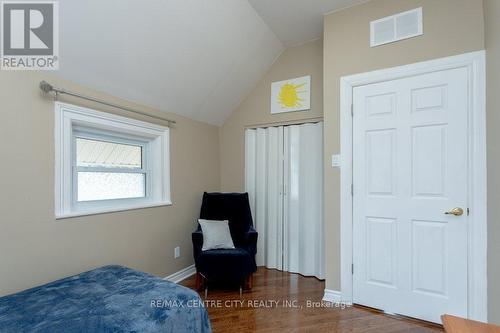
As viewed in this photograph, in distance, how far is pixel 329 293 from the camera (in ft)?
8.16

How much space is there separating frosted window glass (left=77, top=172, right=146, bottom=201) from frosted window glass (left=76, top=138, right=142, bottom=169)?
9 centimetres

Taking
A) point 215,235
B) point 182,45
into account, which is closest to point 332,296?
point 215,235

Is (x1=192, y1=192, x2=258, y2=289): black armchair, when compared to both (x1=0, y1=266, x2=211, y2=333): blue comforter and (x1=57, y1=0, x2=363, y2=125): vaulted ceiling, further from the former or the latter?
(x1=57, y1=0, x2=363, y2=125): vaulted ceiling

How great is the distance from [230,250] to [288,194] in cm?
109

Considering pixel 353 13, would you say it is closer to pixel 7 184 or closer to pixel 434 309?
pixel 434 309

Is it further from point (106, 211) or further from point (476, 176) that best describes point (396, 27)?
point (106, 211)

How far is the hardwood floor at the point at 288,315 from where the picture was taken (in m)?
2.02

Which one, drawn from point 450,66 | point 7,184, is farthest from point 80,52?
point 450,66

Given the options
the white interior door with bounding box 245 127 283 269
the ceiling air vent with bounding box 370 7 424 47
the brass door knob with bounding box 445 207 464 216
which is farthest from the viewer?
the white interior door with bounding box 245 127 283 269

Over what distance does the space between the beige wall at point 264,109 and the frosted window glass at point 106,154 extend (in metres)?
1.29

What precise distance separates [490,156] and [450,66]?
76cm

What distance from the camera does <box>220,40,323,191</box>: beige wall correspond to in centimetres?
312

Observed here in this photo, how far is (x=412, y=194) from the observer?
7.16 ft

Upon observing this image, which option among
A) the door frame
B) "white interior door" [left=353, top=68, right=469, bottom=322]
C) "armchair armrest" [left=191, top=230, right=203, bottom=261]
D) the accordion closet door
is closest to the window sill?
"armchair armrest" [left=191, top=230, right=203, bottom=261]
